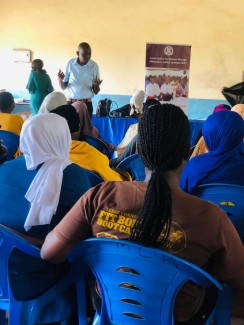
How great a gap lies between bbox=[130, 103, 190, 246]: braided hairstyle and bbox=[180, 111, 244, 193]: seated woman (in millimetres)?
808

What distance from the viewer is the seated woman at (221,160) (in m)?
1.86

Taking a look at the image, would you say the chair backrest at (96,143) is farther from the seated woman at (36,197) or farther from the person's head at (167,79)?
the person's head at (167,79)

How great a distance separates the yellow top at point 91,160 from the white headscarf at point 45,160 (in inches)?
20.0

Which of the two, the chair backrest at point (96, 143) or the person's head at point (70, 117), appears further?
the chair backrest at point (96, 143)

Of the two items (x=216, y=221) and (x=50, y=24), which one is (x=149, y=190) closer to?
(x=216, y=221)

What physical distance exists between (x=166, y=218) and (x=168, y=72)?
4845 millimetres

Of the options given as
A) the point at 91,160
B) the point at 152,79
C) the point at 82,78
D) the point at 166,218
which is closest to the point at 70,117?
the point at 91,160

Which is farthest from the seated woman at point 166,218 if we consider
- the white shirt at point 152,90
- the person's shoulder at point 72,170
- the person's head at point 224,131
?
the white shirt at point 152,90

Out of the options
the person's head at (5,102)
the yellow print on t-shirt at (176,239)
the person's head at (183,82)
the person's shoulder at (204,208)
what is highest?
the person's head at (183,82)

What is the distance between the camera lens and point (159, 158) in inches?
41.3

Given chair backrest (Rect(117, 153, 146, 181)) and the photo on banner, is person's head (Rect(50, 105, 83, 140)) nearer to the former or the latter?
chair backrest (Rect(117, 153, 146, 181))

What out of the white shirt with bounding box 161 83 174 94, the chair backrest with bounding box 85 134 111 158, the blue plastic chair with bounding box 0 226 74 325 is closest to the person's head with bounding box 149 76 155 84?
the white shirt with bounding box 161 83 174 94

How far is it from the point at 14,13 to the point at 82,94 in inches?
136

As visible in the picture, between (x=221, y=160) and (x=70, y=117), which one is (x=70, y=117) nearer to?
(x=70, y=117)
